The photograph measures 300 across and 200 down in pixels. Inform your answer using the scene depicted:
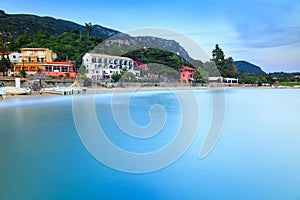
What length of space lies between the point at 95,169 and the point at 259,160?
8.34 ft

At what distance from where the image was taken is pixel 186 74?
3528 centimetres

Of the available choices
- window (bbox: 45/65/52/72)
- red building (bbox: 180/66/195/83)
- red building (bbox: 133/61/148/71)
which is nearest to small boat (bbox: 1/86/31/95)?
window (bbox: 45/65/52/72)

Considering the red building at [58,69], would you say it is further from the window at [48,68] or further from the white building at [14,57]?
the white building at [14,57]

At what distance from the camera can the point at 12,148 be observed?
4.72m

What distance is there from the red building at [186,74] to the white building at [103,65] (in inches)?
245

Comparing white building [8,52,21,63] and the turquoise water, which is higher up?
white building [8,52,21,63]

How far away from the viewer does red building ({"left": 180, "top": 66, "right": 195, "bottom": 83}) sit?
34.5 m

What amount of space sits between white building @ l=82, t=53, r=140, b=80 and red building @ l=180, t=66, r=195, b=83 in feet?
20.5

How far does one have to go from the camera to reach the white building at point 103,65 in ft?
94.0

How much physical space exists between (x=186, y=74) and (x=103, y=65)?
436 inches

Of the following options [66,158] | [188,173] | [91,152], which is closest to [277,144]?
[188,173]

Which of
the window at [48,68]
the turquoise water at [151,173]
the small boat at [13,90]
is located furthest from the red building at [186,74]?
the turquoise water at [151,173]

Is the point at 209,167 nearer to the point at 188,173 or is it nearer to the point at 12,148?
the point at 188,173

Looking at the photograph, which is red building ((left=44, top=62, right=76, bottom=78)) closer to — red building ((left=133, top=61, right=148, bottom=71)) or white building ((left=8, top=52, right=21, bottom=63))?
white building ((left=8, top=52, right=21, bottom=63))
